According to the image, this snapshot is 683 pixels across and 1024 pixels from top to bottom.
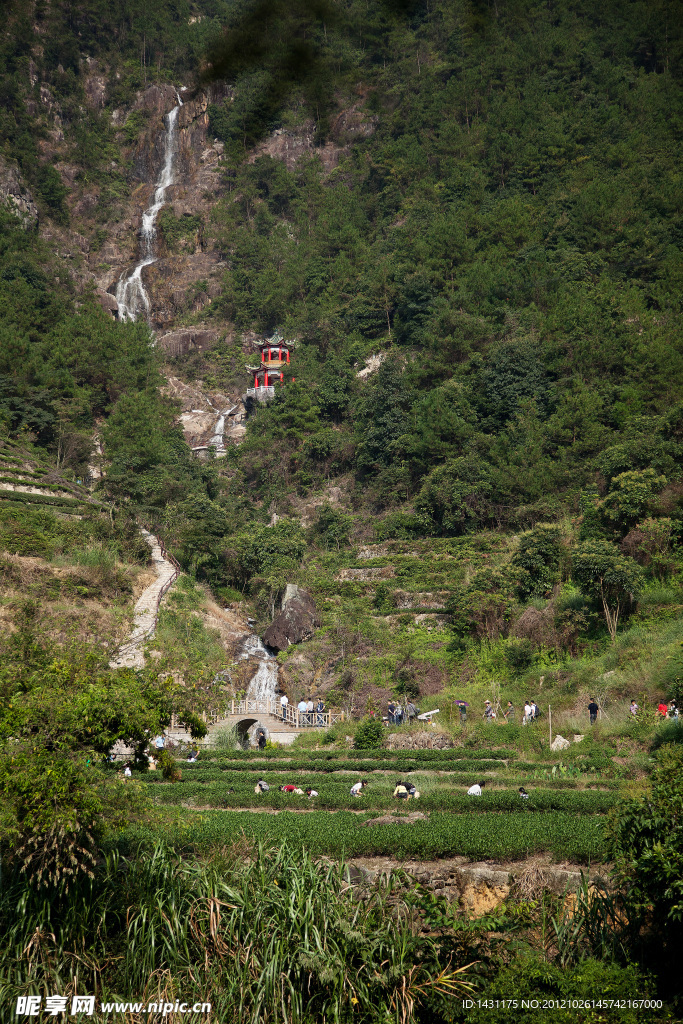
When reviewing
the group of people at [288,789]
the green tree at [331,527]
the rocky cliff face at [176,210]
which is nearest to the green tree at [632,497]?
the group of people at [288,789]

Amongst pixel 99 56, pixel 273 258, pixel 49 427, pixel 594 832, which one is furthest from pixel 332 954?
pixel 99 56

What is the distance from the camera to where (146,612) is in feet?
111

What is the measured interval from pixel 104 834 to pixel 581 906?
18.3ft

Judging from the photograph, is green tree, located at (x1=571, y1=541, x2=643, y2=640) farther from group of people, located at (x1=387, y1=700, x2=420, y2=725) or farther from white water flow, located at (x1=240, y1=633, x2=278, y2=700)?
white water flow, located at (x1=240, y1=633, x2=278, y2=700)

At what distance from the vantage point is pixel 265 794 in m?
17.9

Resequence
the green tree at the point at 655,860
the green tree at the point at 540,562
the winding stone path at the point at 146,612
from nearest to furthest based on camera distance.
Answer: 1. the green tree at the point at 655,860
2. the winding stone path at the point at 146,612
3. the green tree at the point at 540,562

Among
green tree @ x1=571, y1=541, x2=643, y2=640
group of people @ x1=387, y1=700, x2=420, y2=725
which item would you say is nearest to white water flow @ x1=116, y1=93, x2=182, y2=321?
group of people @ x1=387, y1=700, x2=420, y2=725

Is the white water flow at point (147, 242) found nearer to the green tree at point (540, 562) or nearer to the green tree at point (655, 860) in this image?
the green tree at point (540, 562)

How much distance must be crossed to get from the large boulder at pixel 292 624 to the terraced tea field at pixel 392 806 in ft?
38.7

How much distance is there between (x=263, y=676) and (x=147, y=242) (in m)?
56.0

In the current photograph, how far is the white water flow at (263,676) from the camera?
33.5 meters

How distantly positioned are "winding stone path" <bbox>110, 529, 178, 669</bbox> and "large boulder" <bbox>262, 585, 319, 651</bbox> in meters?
5.03

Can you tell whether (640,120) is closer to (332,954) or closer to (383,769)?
(383,769)

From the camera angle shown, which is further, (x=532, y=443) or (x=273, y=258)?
(x=273, y=258)
